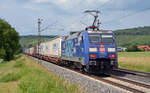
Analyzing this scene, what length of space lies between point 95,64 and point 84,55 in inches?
43.9

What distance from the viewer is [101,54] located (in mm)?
16281

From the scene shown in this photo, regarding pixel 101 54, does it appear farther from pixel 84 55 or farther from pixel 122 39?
pixel 122 39

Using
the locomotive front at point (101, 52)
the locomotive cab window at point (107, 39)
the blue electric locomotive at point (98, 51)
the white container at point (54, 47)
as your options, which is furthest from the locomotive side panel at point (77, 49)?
the white container at point (54, 47)

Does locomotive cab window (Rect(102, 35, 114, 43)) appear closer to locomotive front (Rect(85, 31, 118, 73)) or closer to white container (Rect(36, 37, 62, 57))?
locomotive front (Rect(85, 31, 118, 73))

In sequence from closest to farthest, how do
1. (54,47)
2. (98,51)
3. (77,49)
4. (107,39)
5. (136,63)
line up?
(98,51)
(107,39)
(77,49)
(136,63)
(54,47)

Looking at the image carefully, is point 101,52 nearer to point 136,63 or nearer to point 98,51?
point 98,51

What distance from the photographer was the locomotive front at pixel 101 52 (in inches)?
635

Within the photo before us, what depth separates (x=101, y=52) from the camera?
16.3 meters

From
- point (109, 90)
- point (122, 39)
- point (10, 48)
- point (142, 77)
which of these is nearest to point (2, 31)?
point (10, 48)

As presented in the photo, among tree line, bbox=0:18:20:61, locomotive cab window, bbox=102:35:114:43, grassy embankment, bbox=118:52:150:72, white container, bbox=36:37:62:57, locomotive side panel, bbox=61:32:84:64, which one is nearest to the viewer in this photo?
locomotive cab window, bbox=102:35:114:43

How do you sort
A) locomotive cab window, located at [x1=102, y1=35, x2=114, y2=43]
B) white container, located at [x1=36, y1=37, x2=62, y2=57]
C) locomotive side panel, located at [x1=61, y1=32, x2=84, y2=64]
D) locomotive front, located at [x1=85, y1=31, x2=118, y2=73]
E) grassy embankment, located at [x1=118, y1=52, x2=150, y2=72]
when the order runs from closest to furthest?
locomotive front, located at [x1=85, y1=31, x2=118, y2=73] → locomotive cab window, located at [x1=102, y1=35, x2=114, y2=43] → locomotive side panel, located at [x1=61, y1=32, x2=84, y2=64] → grassy embankment, located at [x1=118, y1=52, x2=150, y2=72] → white container, located at [x1=36, y1=37, x2=62, y2=57]

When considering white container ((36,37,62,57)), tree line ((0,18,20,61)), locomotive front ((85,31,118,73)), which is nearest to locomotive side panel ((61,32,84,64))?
locomotive front ((85,31,118,73))

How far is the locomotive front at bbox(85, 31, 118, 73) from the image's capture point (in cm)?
1614

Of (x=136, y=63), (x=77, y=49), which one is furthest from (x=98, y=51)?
(x=136, y=63)
